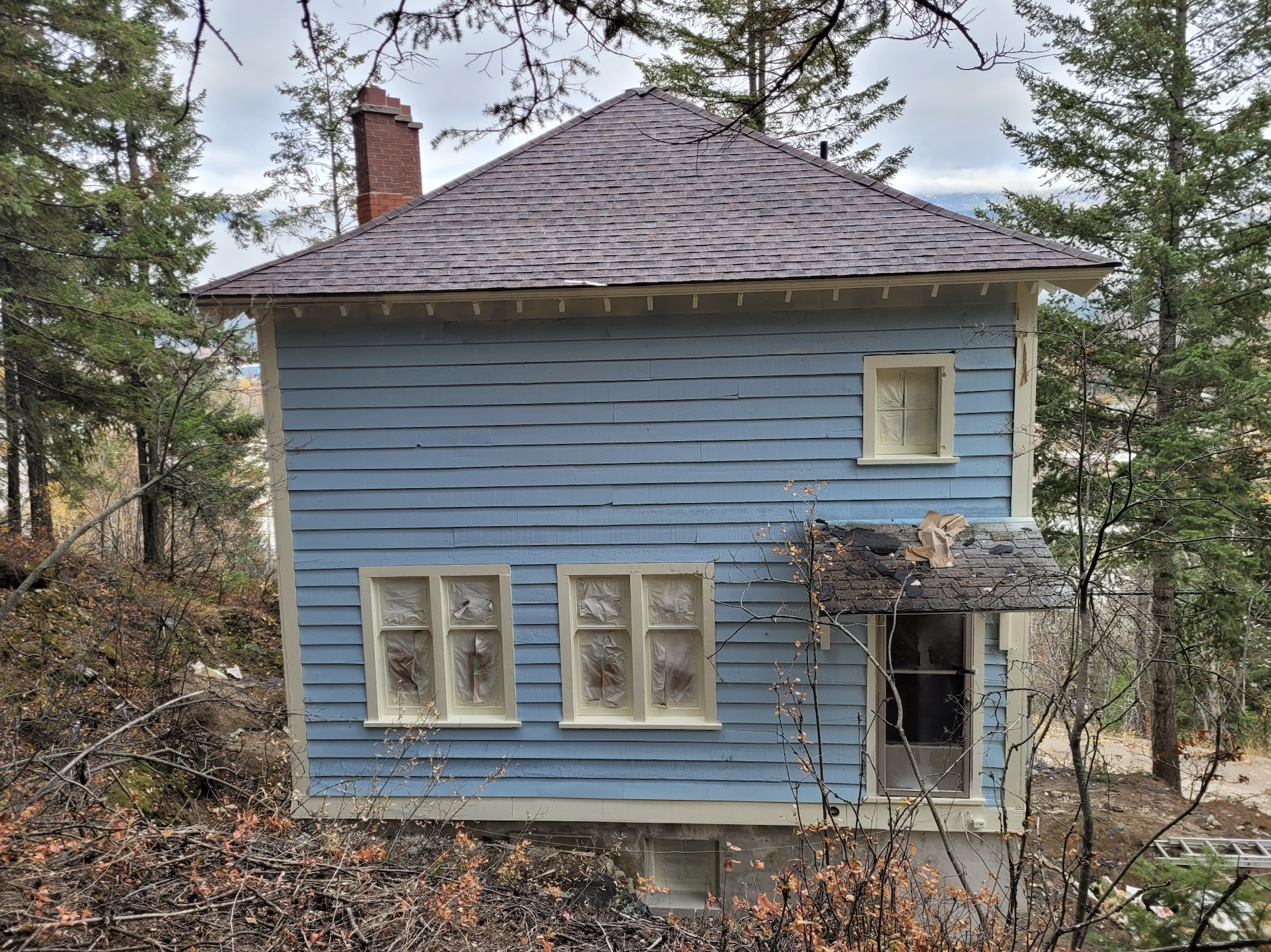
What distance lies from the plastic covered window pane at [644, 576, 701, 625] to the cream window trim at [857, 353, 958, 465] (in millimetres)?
1980

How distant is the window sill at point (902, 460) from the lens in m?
6.21

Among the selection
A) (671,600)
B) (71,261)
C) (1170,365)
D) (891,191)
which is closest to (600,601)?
(671,600)

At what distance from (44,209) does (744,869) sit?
1241 cm

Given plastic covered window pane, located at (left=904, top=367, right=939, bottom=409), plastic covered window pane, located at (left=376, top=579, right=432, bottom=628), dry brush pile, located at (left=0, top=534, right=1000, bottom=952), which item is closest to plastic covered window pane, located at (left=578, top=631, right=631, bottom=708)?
dry brush pile, located at (left=0, top=534, right=1000, bottom=952)

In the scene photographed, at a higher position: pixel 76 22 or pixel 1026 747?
pixel 76 22

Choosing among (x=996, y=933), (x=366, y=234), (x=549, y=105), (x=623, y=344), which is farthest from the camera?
(x=366, y=234)

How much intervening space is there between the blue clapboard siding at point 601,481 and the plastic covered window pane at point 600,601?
253mm

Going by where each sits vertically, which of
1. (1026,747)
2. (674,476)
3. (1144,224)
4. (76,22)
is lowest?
(1026,747)

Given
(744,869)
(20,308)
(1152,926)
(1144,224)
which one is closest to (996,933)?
(1152,926)

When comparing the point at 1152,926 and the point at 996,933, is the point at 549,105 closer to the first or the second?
the point at 996,933

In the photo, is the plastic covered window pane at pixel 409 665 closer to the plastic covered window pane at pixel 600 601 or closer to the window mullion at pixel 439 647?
the window mullion at pixel 439 647

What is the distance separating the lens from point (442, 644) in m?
6.70

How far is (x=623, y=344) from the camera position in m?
6.42

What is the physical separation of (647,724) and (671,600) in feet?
3.84
